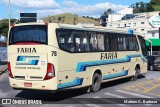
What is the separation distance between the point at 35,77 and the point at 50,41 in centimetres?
149

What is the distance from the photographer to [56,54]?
12906 millimetres

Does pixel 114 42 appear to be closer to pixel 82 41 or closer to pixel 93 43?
pixel 93 43

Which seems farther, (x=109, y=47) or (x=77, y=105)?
(x=109, y=47)

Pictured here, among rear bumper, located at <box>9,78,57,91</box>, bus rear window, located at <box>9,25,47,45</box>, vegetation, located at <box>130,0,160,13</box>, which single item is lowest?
rear bumper, located at <box>9,78,57,91</box>

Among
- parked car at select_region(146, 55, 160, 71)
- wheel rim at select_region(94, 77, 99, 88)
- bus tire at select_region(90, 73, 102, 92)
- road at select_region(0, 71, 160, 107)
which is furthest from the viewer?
parked car at select_region(146, 55, 160, 71)

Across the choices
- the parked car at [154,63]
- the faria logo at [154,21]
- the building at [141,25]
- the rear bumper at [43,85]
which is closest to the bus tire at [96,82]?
the rear bumper at [43,85]

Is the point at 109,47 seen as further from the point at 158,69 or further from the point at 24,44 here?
the point at 158,69

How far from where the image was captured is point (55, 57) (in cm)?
1285

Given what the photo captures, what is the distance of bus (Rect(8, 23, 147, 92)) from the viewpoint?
42.1ft

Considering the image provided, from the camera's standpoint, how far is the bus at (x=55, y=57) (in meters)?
12.8

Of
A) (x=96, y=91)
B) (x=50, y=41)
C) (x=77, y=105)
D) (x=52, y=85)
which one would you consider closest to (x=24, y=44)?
(x=50, y=41)

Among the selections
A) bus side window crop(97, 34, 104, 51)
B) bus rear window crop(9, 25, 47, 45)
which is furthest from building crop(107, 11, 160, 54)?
bus rear window crop(9, 25, 47, 45)

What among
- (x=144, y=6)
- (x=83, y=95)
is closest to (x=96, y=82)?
(x=83, y=95)

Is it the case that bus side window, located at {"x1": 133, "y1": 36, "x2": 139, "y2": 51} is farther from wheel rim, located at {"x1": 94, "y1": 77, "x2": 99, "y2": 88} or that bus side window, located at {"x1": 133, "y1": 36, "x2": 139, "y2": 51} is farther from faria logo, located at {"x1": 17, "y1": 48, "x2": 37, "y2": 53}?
faria logo, located at {"x1": 17, "y1": 48, "x2": 37, "y2": 53}
